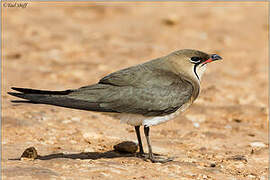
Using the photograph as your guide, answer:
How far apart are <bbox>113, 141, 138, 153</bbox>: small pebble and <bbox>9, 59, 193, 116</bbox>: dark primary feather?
2.16 feet

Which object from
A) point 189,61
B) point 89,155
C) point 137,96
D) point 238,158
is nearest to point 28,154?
point 89,155

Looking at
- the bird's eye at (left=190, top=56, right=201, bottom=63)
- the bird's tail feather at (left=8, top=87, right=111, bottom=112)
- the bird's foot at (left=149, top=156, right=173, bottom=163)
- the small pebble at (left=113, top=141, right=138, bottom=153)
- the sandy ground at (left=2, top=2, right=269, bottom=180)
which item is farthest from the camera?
the bird's eye at (left=190, top=56, right=201, bottom=63)

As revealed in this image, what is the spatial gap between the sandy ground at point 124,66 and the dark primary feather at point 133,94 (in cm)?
65

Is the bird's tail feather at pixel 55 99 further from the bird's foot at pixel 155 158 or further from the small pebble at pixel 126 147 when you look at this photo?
the bird's foot at pixel 155 158

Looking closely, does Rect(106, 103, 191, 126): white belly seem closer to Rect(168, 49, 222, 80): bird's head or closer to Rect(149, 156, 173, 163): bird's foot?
Rect(149, 156, 173, 163): bird's foot

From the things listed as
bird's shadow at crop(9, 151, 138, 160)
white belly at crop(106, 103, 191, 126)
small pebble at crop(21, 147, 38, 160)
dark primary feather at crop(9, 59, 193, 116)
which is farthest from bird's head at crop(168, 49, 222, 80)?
small pebble at crop(21, 147, 38, 160)

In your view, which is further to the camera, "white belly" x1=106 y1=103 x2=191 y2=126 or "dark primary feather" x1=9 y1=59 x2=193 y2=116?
"white belly" x1=106 y1=103 x2=191 y2=126

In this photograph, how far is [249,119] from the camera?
8.30m

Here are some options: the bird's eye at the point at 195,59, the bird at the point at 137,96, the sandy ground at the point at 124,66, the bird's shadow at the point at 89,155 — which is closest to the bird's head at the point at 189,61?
the bird's eye at the point at 195,59

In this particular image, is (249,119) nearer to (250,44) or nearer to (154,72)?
(154,72)

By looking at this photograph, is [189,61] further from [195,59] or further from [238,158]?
[238,158]

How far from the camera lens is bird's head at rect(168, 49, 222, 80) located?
21.0ft

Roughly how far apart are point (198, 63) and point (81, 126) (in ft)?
6.61

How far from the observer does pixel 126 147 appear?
634 cm
